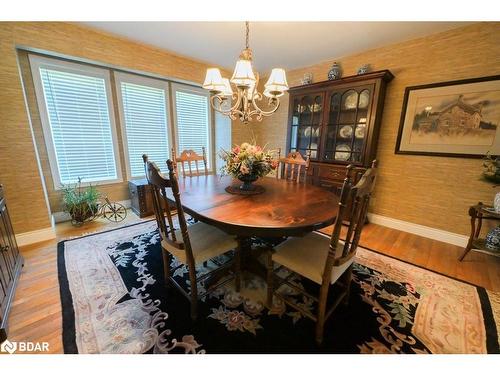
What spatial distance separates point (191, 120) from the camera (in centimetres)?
375

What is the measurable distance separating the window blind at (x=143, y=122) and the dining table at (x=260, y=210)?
1.79m

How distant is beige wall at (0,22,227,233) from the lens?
1979 millimetres

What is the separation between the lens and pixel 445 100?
231cm

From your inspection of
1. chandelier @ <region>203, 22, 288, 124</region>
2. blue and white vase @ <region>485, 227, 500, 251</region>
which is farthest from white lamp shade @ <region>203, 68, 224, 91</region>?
blue and white vase @ <region>485, 227, 500, 251</region>

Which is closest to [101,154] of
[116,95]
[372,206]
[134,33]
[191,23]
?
[116,95]

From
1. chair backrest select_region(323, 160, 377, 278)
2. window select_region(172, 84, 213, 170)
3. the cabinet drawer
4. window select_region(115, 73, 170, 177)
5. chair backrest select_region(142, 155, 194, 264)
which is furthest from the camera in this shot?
window select_region(172, 84, 213, 170)

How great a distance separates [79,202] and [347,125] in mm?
3837

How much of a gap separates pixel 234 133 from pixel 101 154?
2.28 m

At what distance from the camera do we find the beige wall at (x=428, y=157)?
2109mm

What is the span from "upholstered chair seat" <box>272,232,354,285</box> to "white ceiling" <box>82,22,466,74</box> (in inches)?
90.1

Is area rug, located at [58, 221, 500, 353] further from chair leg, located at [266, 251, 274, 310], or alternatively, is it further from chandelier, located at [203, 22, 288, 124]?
chandelier, located at [203, 22, 288, 124]

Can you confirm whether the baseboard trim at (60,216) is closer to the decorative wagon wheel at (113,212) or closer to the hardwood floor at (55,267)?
the hardwood floor at (55,267)

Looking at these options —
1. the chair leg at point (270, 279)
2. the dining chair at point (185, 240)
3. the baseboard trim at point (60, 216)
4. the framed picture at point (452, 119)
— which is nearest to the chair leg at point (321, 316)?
the chair leg at point (270, 279)
